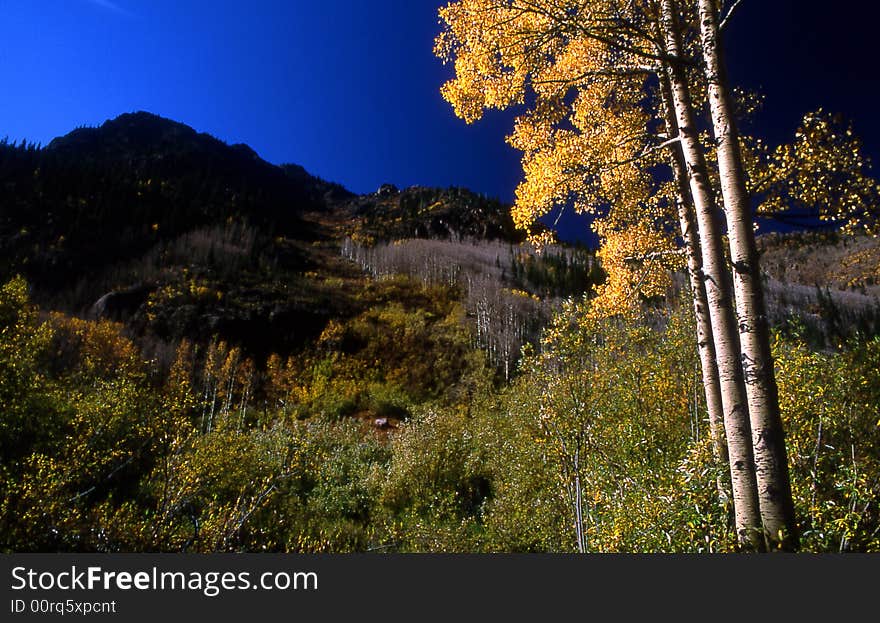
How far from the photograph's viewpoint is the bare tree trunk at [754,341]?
287 cm

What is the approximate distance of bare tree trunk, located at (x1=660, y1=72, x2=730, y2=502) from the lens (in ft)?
14.1

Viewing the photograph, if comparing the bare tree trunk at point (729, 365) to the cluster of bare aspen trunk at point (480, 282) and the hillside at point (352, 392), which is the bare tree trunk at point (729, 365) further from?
the cluster of bare aspen trunk at point (480, 282)

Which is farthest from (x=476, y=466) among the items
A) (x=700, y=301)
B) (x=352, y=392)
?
(x=352, y=392)

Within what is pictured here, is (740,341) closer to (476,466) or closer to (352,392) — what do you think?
(476,466)

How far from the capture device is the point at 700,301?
468 cm

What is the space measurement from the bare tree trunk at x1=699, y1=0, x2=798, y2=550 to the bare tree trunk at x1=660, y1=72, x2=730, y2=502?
95 cm

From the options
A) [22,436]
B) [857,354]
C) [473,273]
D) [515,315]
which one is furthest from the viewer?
[473,273]

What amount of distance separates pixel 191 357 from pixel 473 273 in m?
42.8

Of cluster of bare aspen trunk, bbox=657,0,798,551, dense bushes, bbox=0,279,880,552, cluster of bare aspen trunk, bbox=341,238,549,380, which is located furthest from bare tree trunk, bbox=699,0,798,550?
cluster of bare aspen trunk, bbox=341,238,549,380

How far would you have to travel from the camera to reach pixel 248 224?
309 feet

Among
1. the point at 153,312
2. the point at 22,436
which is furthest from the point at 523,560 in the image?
the point at 153,312

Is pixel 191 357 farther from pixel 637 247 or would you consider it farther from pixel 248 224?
pixel 248 224

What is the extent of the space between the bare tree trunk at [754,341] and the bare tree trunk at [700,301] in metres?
0.95

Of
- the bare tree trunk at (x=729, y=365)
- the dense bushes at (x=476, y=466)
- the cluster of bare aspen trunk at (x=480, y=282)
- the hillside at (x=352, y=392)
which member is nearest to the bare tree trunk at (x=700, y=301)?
the dense bushes at (x=476, y=466)
